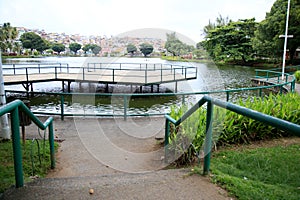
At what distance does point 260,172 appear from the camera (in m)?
3.50

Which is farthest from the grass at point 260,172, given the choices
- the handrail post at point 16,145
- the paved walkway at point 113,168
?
the handrail post at point 16,145

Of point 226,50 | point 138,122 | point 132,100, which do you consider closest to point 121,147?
point 138,122

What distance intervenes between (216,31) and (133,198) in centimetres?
4804

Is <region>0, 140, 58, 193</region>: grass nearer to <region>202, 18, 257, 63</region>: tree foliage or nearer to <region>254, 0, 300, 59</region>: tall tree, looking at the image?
<region>254, 0, 300, 59</region>: tall tree

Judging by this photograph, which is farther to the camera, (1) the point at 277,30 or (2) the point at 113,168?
(1) the point at 277,30

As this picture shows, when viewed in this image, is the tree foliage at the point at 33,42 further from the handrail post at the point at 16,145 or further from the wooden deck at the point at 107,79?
the handrail post at the point at 16,145

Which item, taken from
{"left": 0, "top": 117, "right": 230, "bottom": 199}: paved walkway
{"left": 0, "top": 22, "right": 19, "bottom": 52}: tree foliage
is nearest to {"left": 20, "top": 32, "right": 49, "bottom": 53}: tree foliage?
{"left": 0, "top": 22, "right": 19, "bottom": 52}: tree foliage

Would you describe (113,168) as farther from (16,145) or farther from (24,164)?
(16,145)

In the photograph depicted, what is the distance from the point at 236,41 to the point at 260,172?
45531mm

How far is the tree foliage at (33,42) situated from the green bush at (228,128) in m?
56.8

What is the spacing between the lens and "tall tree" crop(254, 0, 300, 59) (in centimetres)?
3133

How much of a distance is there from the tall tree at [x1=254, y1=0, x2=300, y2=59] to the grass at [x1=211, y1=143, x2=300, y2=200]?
3128 cm

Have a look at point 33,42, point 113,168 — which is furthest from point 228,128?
point 33,42

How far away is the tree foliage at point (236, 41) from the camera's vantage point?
4409 cm
